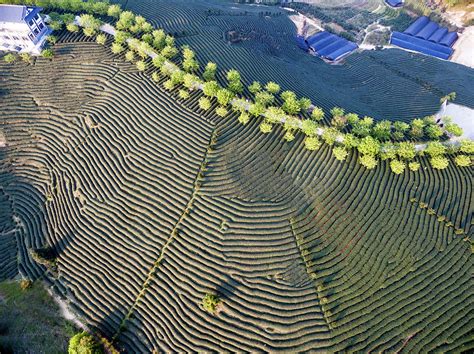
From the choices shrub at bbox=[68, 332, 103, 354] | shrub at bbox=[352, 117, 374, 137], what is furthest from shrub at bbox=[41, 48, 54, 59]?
shrub at bbox=[352, 117, 374, 137]

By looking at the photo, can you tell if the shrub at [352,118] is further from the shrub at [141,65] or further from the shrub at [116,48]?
the shrub at [116,48]

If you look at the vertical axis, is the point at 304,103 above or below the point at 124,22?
above

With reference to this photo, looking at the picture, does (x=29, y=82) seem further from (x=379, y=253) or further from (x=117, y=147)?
(x=379, y=253)

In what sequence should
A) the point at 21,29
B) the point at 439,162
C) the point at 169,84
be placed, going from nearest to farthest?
the point at 439,162
the point at 169,84
the point at 21,29

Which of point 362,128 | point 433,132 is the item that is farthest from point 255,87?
point 433,132

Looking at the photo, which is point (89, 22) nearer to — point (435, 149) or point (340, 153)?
point (340, 153)

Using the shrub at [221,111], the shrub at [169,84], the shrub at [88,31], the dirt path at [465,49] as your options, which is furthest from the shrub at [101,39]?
the dirt path at [465,49]
